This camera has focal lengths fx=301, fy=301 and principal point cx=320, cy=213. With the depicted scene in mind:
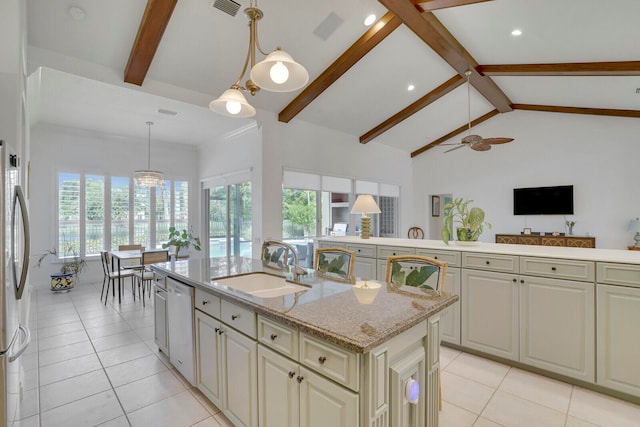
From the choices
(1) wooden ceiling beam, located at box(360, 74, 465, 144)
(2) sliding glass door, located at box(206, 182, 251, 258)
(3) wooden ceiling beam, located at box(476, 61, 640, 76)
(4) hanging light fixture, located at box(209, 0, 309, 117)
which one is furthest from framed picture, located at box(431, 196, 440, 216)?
(4) hanging light fixture, located at box(209, 0, 309, 117)

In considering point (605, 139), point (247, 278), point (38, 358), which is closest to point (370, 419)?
point (247, 278)

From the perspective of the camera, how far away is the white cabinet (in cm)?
119

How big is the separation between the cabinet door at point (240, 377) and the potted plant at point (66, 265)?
5131 millimetres

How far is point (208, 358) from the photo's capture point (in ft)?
6.79

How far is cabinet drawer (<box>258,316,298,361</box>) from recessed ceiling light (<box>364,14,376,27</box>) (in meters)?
3.75

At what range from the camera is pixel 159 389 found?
2402 mm

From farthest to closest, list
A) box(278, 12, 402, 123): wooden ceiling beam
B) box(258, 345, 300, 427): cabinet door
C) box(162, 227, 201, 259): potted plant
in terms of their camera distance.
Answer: box(162, 227, 201, 259): potted plant
box(278, 12, 402, 123): wooden ceiling beam
box(258, 345, 300, 427): cabinet door

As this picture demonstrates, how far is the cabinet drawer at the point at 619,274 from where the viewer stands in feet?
6.93

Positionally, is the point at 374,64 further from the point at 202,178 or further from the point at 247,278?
the point at 202,178

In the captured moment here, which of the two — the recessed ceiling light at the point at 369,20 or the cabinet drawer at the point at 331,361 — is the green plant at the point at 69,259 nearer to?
the cabinet drawer at the point at 331,361

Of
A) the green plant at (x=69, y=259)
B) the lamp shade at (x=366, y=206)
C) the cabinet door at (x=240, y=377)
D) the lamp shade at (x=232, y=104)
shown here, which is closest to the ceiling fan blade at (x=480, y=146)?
the lamp shade at (x=366, y=206)

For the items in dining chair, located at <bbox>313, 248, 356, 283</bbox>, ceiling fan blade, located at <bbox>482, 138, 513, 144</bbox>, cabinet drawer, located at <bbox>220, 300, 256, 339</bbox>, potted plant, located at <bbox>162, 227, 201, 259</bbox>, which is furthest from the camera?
potted plant, located at <bbox>162, 227, 201, 259</bbox>

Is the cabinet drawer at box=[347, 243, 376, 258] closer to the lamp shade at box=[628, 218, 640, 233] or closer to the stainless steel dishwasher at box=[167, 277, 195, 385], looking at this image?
the stainless steel dishwasher at box=[167, 277, 195, 385]

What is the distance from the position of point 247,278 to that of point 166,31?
9.32 ft
